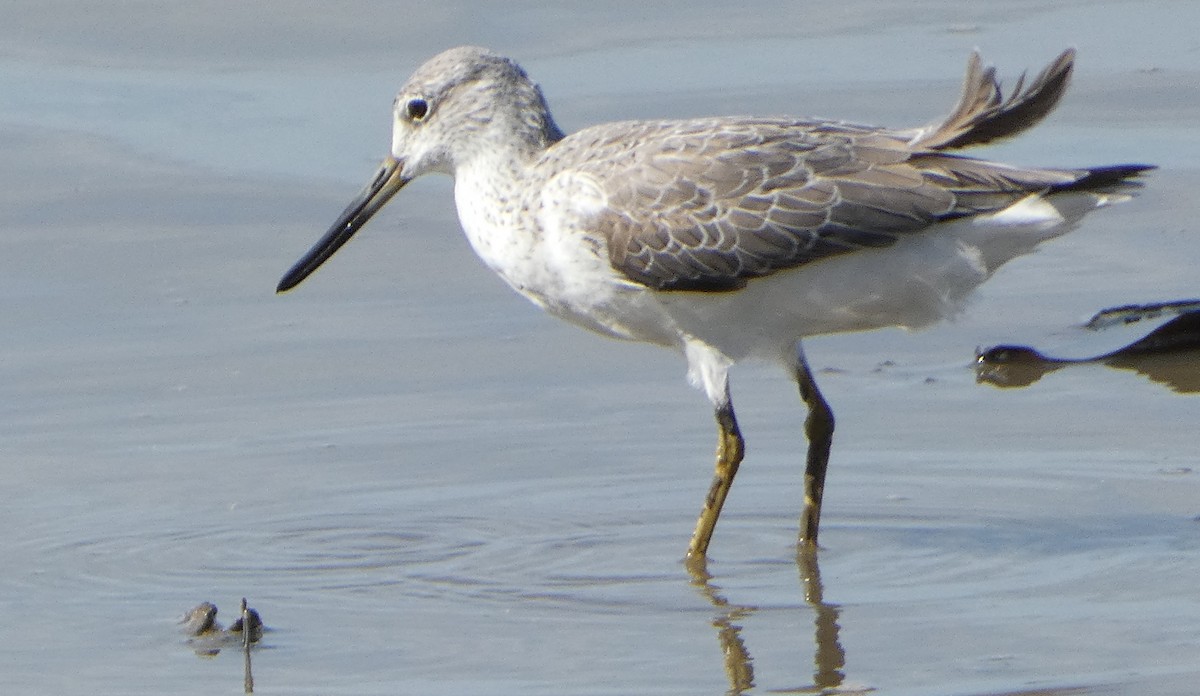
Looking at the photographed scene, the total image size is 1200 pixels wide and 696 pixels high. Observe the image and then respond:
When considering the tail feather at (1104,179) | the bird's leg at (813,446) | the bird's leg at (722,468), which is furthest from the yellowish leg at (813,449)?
the tail feather at (1104,179)

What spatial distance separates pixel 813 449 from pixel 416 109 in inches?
69.3

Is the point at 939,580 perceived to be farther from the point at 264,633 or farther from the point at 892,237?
the point at 264,633

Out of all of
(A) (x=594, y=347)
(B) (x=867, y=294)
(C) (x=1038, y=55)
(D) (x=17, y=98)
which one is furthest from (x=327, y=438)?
(C) (x=1038, y=55)

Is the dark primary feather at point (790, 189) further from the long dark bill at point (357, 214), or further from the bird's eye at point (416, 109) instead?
the long dark bill at point (357, 214)

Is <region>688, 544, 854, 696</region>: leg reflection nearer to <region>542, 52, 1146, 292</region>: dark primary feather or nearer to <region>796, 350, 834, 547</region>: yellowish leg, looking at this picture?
<region>796, 350, 834, 547</region>: yellowish leg

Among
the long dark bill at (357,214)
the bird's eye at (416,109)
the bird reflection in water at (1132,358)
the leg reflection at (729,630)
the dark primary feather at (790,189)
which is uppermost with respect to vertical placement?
the bird's eye at (416,109)

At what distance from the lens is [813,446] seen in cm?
752

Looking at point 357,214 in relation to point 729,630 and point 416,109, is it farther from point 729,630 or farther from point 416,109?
point 729,630

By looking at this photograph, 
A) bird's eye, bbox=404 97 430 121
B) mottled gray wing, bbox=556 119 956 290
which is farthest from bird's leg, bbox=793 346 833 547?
bird's eye, bbox=404 97 430 121

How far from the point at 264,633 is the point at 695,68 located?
6.51 m

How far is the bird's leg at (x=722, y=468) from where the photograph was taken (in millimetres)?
7109

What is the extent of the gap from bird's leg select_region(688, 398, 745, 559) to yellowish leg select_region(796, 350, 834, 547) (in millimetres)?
233

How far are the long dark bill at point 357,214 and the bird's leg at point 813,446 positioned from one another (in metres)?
1.54

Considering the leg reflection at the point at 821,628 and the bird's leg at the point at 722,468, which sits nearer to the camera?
the leg reflection at the point at 821,628
